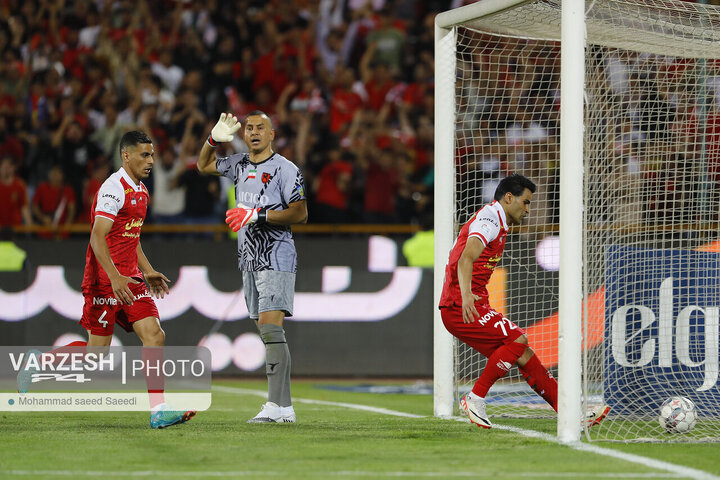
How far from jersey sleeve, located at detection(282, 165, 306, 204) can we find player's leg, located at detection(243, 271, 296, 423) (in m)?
0.57

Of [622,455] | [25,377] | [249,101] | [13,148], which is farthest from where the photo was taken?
[249,101]

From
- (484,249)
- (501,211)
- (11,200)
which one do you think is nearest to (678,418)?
(484,249)

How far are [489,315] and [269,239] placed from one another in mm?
1711

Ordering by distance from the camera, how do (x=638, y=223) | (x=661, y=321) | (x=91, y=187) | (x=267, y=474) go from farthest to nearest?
(x=91, y=187) < (x=638, y=223) < (x=661, y=321) < (x=267, y=474)

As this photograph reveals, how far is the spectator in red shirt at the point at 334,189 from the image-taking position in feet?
46.5

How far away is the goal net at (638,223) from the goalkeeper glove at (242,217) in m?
1.73

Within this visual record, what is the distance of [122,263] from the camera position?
7.78 m

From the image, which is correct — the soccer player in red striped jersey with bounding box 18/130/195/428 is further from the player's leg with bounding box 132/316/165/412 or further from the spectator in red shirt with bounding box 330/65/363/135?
the spectator in red shirt with bounding box 330/65/363/135

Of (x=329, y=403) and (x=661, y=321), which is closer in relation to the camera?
(x=661, y=321)

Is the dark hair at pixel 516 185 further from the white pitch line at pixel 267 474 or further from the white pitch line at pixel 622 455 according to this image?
the white pitch line at pixel 267 474

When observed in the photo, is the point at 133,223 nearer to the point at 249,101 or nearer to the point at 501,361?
the point at 501,361

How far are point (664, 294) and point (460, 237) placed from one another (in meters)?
2.33

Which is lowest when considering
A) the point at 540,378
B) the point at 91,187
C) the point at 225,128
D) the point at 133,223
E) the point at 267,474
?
the point at 267,474

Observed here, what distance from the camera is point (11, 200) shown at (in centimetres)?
1409
